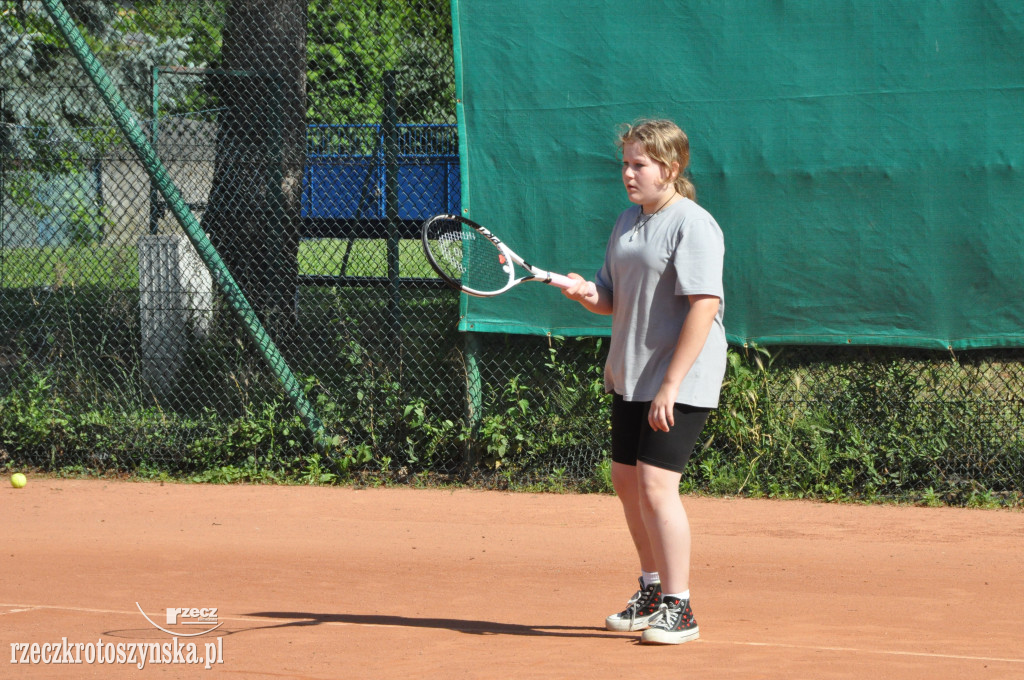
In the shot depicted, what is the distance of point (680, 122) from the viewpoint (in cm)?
583

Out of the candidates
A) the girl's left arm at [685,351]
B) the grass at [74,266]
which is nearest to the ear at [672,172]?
the girl's left arm at [685,351]

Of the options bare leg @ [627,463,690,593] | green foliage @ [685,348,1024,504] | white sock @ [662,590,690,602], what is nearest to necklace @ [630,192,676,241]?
bare leg @ [627,463,690,593]

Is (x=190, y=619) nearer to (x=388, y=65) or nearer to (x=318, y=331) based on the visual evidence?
(x=318, y=331)

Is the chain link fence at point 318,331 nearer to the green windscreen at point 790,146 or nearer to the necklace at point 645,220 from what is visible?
the green windscreen at point 790,146

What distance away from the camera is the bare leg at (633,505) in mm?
3746

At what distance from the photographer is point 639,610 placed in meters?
3.82

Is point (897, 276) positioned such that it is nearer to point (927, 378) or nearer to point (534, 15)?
point (927, 378)

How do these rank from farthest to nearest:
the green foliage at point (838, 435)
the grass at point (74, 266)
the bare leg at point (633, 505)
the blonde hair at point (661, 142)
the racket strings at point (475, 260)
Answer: the grass at point (74, 266) < the green foliage at point (838, 435) < the racket strings at point (475, 260) < the bare leg at point (633, 505) < the blonde hair at point (661, 142)

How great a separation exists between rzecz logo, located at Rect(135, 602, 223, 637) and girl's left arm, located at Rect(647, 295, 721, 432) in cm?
180

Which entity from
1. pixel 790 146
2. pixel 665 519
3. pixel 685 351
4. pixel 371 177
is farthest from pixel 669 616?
pixel 371 177

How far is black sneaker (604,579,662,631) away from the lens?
12.5ft

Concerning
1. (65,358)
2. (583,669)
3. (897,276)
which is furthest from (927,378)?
(65,358)

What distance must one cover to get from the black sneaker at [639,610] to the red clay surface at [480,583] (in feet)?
0.20

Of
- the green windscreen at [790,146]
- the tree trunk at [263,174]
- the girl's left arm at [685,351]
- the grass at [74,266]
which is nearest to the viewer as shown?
the girl's left arm at [685,351]
